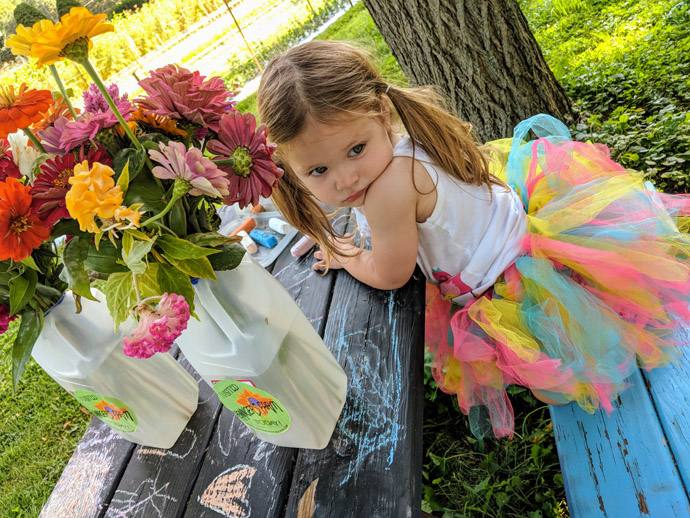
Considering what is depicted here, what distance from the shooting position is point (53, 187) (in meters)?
0.62

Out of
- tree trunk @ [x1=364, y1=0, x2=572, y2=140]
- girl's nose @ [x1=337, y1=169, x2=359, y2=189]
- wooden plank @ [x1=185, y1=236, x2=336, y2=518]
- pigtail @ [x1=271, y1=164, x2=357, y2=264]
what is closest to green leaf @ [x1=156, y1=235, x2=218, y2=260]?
wooden plank @ [x1=185, y1=236, x2=336, y2=518]

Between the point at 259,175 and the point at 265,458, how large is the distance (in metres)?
0.59

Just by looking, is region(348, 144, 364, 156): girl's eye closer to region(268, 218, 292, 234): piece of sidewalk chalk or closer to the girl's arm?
the girl's arm

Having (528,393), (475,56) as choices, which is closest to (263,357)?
(528,393)

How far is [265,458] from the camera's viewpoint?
1.01 meters

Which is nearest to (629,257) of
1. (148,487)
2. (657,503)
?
(657,503)

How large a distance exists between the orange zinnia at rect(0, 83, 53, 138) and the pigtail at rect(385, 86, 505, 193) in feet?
2.94

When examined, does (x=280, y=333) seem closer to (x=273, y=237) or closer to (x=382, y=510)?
(x=382, y=510)

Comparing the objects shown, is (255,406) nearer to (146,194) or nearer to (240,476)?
(240,476)

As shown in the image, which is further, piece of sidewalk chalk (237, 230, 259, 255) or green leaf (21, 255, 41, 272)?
piece of sidewalk chalk (237, 230, 259, 255)

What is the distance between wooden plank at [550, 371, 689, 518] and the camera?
1.05 m

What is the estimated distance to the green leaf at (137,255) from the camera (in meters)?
0.60

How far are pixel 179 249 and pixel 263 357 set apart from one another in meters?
0.25

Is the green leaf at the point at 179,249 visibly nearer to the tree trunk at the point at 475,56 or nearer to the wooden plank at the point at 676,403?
the wooden plank at the point at 676,403
